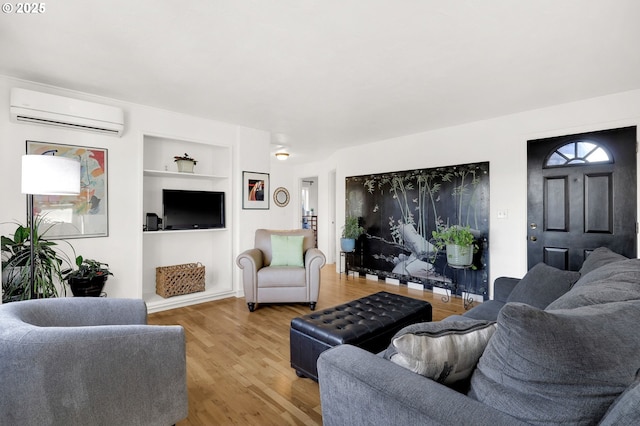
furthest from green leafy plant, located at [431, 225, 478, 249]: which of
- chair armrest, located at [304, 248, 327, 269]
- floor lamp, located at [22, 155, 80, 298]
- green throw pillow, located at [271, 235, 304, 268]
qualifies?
floor lamp, located at [22, 155, 80, 298]

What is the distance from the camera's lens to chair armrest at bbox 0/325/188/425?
1.17m

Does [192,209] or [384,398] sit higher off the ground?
[192,209]

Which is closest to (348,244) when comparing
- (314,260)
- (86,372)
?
(314,260)

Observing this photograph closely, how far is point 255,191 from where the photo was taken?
4.51 metres

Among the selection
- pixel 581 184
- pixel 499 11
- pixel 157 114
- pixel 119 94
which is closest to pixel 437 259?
pixel 581 184

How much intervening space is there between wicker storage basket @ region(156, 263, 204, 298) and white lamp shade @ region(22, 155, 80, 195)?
6.47 ft

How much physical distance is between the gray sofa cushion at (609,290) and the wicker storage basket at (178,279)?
3.75 m

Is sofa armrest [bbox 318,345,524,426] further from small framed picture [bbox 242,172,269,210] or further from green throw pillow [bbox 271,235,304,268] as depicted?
small framed picture [bbox 242,172,269,210]

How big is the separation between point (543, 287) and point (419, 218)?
2707 mm

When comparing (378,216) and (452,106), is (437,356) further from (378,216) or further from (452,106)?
(378,216)

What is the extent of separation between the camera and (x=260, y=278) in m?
3.62

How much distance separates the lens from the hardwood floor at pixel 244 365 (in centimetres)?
181

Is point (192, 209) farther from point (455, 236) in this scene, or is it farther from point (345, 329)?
point (455, 236)

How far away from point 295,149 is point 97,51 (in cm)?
374
